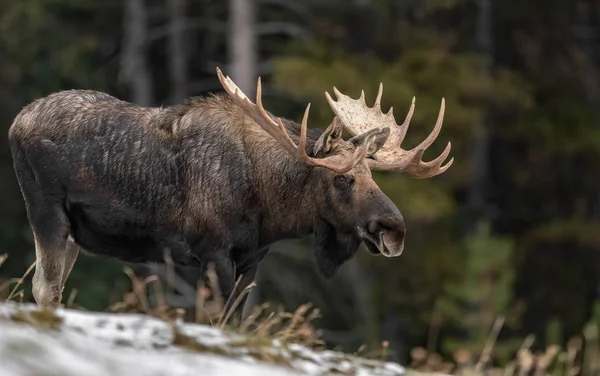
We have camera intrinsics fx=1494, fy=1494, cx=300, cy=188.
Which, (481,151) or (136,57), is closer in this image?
(136,57)

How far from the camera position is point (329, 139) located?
939cm

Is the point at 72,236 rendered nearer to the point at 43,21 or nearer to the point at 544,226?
the point at 43,21

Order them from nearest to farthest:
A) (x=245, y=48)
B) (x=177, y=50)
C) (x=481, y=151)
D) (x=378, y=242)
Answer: (x=378, y=242)
(x=245, y=48)
(x=177, y=50)
(x=481, y=151)

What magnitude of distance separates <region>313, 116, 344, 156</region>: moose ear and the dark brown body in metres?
0.15

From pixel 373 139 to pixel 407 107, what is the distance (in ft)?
50.4

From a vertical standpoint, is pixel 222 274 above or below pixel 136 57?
below

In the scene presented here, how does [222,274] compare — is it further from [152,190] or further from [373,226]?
[373,226]

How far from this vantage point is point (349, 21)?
1141 inches

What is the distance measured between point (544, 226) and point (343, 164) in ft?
71.0

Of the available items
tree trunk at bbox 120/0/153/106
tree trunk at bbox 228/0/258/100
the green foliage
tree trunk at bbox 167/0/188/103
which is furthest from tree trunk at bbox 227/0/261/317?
the green foliage

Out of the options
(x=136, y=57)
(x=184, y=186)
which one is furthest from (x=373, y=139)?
(x=136, y=57)

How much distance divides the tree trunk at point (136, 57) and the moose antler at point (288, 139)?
56.0 ft

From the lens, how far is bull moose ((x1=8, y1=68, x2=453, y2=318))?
9.07 meters

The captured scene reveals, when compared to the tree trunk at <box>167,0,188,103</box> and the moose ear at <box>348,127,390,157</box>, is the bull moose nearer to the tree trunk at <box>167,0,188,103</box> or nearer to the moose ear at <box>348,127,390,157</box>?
the moose ear at <box>348,127,390,157</box>
